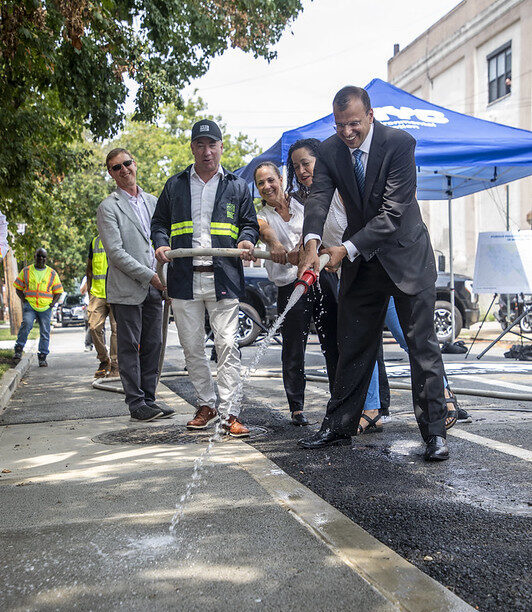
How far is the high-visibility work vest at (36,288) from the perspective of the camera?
39.6ft

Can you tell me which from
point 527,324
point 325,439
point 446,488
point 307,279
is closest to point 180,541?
point 446,488

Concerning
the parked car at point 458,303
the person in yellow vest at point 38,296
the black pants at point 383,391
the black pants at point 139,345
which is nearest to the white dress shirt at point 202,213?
the black pants at point 139,345

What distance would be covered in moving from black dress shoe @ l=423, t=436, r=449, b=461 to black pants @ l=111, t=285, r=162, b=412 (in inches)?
99.5

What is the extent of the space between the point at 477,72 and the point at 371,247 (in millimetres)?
25822

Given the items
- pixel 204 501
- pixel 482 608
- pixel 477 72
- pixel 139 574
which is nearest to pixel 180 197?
pixel 204 501

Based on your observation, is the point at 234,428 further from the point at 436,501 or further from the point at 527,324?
the point at 527,324

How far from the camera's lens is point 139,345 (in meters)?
6.16

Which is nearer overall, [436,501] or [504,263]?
[436,501]

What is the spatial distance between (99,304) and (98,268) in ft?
1.56

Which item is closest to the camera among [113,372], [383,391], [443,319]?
[383,391]

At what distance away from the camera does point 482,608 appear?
226 centimetres

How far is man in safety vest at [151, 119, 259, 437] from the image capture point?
515cm

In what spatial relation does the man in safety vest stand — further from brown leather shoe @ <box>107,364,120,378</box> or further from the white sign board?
the white sign board

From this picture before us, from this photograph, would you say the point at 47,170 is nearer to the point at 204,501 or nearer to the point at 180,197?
the point at 180,197
